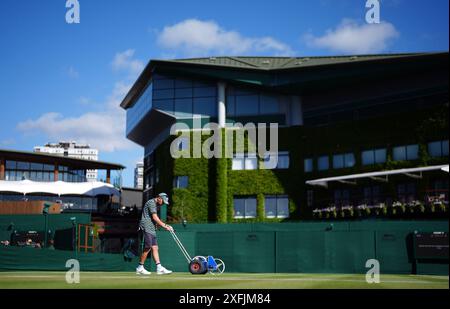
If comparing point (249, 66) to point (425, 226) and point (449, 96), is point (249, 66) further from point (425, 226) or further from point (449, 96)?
point (425, 226)

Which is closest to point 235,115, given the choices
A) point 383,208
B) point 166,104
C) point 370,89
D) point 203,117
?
point 203,117

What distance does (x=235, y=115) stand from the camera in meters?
57.7

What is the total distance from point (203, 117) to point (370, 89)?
16.4 m

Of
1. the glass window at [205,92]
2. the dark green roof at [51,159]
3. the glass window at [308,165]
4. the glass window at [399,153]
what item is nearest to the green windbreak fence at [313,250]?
the glass window at [399,153]

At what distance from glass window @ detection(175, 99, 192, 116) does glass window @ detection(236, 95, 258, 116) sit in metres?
4.89

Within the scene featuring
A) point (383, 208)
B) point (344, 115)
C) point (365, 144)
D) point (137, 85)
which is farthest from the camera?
point (137, 85)

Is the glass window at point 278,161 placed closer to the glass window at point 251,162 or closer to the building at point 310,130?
the building at point 310,130

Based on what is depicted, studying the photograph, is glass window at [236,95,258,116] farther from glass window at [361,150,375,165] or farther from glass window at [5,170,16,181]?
glass window at [5,170,16,181]

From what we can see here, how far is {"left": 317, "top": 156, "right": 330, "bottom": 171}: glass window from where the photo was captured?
53.2 metres

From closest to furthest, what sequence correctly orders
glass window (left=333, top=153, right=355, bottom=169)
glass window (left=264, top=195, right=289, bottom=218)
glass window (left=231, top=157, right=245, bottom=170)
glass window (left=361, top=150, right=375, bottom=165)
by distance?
glass window (left=361, top=150, right=375, bottom=165) < glass window (left=333, top=153, right=355, bottom=169) < glass window (left=264, top=195, right=289, bottom=218) < glass window (left=231, top=157, right=245, bottom=170)

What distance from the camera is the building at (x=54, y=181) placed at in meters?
63.4

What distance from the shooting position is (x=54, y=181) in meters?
69.5

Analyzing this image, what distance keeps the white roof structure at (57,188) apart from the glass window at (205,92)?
16.7 metres

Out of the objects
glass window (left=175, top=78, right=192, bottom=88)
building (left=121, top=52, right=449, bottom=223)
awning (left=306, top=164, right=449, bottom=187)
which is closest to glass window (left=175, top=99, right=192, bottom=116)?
building (left=121, top=52, right=449, bottom=223)
